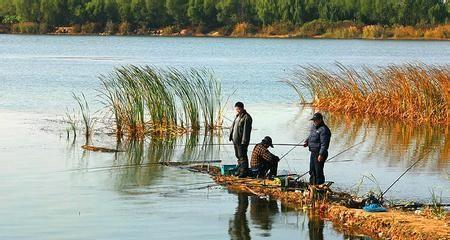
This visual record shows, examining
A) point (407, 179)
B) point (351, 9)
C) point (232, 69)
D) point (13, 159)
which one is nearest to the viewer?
point (407, 179)

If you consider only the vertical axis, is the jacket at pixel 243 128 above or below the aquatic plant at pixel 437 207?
above

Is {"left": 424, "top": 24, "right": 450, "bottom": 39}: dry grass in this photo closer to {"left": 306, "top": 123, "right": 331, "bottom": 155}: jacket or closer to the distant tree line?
the distant tree line

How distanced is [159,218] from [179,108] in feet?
48.8

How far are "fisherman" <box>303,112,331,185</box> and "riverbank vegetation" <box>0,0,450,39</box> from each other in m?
81.9

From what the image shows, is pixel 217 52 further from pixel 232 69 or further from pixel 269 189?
pixel 269 189

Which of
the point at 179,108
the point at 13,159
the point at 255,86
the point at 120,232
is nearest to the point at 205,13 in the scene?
the point at 255,86

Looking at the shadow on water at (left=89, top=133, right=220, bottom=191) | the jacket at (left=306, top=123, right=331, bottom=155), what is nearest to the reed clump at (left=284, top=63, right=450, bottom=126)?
the shadow on water at (left=89, top=133, right=220, bottom=191)

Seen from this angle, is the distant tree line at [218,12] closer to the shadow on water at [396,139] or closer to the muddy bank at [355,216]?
the shadow on water at [396,139]

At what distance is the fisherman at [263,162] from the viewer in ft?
63.2

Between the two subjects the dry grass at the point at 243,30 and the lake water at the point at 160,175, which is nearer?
the lake water at the point at 160,175

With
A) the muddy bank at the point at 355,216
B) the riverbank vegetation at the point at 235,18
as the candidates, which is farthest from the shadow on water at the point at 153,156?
the riverbank vegetation at the point at 235,18

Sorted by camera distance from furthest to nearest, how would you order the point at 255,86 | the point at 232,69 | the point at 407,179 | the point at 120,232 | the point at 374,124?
the point at 232,69 < the point at 255,86 < the point at 374,124 < the point at 407,179 < the point at 120,232

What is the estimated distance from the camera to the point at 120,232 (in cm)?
1554

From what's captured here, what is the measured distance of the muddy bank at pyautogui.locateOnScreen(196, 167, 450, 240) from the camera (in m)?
15.0
